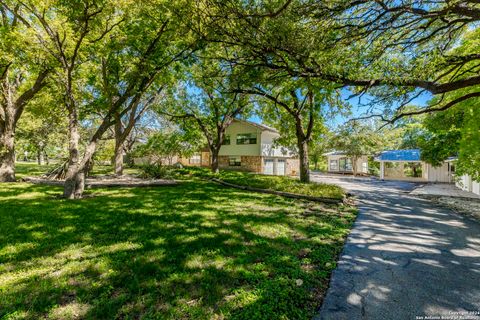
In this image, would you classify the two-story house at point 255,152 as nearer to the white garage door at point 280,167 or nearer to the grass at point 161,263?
the white garage door at point 280,167

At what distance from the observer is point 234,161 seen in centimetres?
2956

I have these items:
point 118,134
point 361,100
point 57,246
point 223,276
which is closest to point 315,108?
point 361,100

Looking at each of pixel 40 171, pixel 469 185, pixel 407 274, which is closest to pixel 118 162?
pixel 40 171

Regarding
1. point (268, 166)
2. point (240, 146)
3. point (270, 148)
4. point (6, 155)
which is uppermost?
point (240, 146)

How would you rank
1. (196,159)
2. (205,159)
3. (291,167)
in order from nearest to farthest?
(291,167)
(205,159)
(196,159)

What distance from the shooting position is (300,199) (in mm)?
10195

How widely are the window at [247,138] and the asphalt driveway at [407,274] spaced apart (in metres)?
21.4

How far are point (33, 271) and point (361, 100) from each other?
9.43 meters

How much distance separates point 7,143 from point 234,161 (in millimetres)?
21410

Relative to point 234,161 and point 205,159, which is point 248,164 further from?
point 205,159

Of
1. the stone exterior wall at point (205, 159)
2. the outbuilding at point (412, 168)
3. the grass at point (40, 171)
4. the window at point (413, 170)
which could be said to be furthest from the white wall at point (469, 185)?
the stone exterior wall at point (205, 159)

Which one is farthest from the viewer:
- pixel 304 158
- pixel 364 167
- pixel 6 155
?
pixel 364 167

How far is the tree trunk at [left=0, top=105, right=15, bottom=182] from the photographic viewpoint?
12.2 m

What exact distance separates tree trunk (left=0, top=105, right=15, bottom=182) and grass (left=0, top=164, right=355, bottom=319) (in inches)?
333
